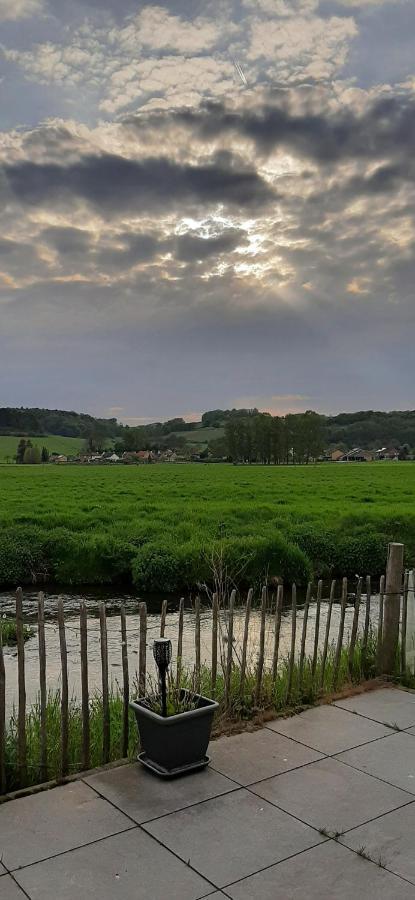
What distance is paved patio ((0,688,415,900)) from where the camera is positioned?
11.9 ft

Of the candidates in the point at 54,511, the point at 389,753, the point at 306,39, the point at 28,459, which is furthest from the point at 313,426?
the point at 389,753

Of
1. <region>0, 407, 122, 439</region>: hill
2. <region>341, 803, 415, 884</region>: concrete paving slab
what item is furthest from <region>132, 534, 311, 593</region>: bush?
<region>0, 407, 122, 439</region>: hill

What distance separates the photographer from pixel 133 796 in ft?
15.1

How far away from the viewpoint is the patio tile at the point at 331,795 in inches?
171

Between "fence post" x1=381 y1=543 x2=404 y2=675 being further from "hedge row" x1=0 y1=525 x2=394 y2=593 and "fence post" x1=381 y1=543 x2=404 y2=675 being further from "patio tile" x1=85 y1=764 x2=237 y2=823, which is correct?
"hedge row" x1=0 y1=525 x2=394 y2=593

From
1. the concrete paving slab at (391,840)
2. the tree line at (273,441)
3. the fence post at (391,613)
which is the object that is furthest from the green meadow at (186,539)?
the tree line at (273,441)

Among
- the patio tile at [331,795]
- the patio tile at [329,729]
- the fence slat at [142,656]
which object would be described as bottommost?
the patio tile at [329,729]

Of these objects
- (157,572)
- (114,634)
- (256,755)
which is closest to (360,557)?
(157,572)

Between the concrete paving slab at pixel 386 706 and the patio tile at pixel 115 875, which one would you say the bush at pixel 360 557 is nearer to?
the concrete paving slab at pixel 386 706

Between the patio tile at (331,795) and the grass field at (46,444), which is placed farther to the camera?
the grass field at (46,444)

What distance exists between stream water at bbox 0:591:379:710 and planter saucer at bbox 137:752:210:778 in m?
4.42

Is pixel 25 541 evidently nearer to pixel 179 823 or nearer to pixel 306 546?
pixel 306 546

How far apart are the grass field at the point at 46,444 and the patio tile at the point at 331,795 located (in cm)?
10645

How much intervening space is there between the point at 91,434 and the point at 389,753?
505 ft
